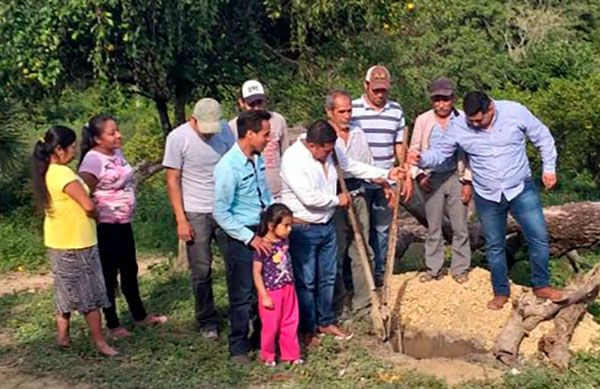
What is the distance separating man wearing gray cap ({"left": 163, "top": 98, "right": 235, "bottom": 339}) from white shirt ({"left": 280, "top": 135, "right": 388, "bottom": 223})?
1.60ft

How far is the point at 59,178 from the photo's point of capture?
6105 millimetres

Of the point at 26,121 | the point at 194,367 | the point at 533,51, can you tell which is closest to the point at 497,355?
the point at 194,367

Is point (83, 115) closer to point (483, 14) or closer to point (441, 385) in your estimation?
point (483, 14)

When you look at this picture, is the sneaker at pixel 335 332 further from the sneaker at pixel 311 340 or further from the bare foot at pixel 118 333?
the bare foot at pixel 118 333

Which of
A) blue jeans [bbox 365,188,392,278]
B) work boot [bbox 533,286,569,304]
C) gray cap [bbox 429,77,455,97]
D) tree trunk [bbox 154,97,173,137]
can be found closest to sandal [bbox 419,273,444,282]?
blue jeans [bbox 365,188,392,278]

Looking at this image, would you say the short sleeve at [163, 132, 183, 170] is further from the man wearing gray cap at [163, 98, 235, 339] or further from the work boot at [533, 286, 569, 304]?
the work boot at [533, 286, 569, 304]

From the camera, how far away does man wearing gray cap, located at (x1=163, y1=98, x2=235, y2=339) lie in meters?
6.39

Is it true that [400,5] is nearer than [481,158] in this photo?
No

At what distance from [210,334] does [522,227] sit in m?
2.32

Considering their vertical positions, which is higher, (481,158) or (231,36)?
(231,36)

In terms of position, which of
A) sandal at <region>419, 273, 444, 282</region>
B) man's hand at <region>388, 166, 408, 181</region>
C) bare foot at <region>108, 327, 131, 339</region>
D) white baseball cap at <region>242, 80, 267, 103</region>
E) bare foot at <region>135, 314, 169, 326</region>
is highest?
white baseball cap at <region>242, 80, 267, 103</region>

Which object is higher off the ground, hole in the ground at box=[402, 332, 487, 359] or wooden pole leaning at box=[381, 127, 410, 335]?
wooden pole leaning at box=[381, 127, 410, 335]

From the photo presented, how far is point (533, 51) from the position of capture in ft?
71.3

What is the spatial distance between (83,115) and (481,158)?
57.6 feet
